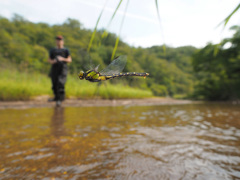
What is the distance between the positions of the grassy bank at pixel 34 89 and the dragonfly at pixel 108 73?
4.81m

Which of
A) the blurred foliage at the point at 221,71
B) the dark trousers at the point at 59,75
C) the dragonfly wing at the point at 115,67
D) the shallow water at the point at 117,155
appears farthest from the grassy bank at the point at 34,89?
the blurred foliage at the point at 221,71

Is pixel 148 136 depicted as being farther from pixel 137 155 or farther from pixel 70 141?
pixel 70 141

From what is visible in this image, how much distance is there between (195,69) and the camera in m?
19.9

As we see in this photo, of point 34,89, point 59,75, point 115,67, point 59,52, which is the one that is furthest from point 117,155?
point 34,89

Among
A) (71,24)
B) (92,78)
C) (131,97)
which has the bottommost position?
(131,97)

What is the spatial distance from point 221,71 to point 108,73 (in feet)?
66.7

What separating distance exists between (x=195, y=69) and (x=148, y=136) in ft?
65.0

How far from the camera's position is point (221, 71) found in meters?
17.8

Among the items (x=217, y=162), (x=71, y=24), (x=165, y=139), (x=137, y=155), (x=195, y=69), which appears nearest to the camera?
(x=217, y=162)

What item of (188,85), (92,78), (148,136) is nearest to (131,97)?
(148,136)

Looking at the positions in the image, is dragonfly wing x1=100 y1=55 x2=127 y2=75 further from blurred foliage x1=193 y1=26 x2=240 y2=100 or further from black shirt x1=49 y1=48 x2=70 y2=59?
blurred foliage x1=193 y1=26 x2=240 y2=100

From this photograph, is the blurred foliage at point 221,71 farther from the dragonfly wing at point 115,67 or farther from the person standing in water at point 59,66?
the dragonfly wing at point 115,67

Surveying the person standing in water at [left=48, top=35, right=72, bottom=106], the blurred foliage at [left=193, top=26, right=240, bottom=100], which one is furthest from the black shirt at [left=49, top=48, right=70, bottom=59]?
the blurred foliage at [left=193, top=26, right=240, bottom=100]

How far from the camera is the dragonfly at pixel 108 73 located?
0.84 m
